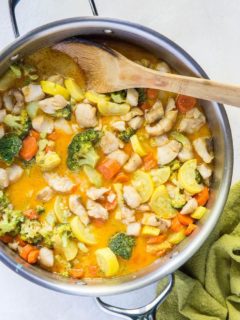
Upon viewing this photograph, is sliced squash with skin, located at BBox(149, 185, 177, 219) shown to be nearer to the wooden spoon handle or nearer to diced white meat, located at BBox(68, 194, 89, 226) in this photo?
diced white meat, located at BBox(68, 194, 89, 226)

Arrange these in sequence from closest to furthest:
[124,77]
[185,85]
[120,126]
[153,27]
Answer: [185,85], [124,77], [120,126], [153,27]

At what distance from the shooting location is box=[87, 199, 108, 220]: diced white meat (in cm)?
291

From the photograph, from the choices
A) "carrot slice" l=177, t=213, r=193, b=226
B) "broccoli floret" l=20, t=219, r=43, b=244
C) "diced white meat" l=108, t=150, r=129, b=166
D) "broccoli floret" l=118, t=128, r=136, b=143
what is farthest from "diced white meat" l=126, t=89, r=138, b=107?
"broccoli floret" l=20, t=219, r=43, b=244

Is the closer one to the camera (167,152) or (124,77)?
(124,77)

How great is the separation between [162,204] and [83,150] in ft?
1.46

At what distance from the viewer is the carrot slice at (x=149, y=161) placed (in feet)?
9.68

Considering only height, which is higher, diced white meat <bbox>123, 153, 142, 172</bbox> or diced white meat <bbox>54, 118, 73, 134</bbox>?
diced white meat <bbox>54, 118, 73, 134</bbox>

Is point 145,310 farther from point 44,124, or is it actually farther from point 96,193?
point 44,124

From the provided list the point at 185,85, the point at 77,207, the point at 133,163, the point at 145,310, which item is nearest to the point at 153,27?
the point at 185,85

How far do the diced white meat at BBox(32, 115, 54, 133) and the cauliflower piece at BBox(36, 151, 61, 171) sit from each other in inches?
4.2

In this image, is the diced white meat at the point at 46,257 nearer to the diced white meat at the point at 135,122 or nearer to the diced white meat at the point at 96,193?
the diced white meat at the point at 96,193

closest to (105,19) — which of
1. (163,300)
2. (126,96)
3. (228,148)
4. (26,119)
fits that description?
(126,96)

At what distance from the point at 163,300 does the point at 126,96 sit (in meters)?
0.99

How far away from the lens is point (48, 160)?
9.48 feet
